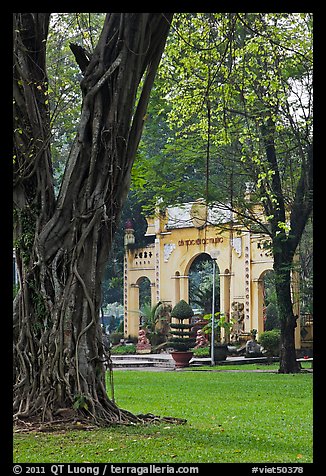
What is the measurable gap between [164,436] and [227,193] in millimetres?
11818

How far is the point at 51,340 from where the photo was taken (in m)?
6.97

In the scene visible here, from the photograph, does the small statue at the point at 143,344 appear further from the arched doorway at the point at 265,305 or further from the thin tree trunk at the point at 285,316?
the thin tree trunk at the point at 285,316

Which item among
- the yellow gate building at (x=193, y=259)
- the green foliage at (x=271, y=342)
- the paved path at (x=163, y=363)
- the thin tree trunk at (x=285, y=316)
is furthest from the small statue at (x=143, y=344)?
the thin tree trunk at (x=285, y=316)

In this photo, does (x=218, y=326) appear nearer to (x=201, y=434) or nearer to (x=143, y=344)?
(x=143, y=344)

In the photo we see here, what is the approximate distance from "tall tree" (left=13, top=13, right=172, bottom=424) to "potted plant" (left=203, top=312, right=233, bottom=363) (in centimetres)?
1261

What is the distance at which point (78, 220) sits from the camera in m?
7.09

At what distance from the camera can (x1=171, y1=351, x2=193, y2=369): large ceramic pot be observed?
18.7m

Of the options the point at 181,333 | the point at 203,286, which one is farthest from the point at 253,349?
the point at 203,286

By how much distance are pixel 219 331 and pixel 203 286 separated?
350 inches

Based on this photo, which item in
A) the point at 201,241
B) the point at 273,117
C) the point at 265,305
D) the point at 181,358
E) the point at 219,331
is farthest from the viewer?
the point at 265,305

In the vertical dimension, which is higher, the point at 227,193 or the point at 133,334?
the point at 227,193

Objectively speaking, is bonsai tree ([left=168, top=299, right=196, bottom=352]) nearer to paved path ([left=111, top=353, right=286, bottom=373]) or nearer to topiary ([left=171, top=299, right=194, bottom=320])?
topiary ([left=171, top=299, right=194, bottom=320])
